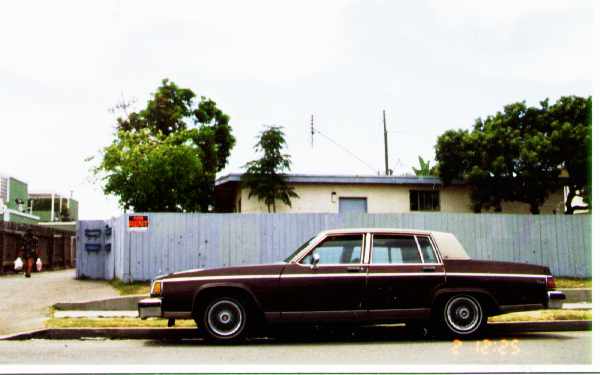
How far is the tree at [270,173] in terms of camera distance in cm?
2064

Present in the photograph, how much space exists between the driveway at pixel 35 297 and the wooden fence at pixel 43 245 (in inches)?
191

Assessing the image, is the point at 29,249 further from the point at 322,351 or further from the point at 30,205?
the point at 30,205

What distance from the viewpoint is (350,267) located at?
877cm

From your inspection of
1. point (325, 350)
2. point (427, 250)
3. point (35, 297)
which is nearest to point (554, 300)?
point (427, 250)

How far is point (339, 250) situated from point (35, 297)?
869cm

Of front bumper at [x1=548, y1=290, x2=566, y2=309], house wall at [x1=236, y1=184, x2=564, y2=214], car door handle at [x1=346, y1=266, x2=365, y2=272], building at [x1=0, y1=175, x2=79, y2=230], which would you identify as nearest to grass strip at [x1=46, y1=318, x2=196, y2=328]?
car door handle at [x1=346, y1=266, x2=365, y2=272]

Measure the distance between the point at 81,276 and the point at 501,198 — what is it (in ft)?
43.6

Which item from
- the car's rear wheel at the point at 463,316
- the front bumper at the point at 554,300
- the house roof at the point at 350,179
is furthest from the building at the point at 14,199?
the front bumper at the point at 554,300

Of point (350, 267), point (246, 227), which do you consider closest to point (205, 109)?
point (246, 227)

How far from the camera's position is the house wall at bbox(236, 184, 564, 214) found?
2162 centimetres

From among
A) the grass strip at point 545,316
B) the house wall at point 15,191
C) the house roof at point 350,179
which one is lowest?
the grass strip at point 545,316

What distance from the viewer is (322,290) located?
340 inches

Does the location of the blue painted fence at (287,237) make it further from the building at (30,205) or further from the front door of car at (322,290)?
the building at (30,205)

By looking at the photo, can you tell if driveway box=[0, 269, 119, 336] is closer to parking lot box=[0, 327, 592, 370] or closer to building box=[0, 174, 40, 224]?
parking lot box=[0, 327, 592, 370]
